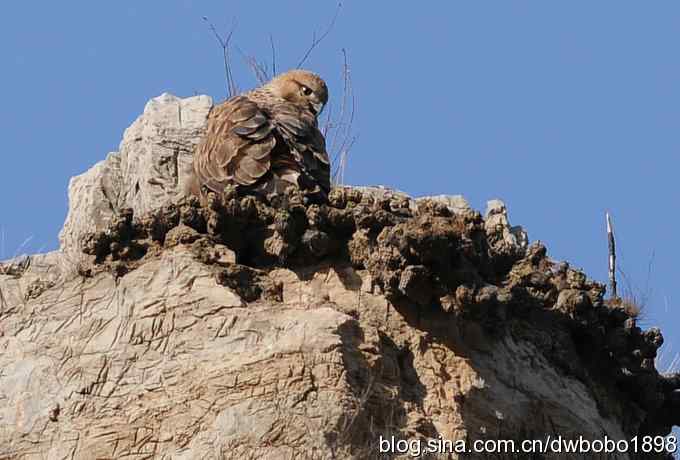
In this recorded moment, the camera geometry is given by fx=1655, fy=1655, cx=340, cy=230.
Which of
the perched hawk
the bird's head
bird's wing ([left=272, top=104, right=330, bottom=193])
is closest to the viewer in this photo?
the perched hawk

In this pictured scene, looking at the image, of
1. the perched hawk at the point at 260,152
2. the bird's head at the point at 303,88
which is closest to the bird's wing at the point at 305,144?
the perched hawk at the point at 260,152

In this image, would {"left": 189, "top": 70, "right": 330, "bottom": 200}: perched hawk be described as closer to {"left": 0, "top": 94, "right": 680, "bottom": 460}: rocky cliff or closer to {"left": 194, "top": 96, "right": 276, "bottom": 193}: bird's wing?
{"left": 194, "top": 96, "right": 276, "bottom": 193}: bird's wing

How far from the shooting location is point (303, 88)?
41.1 ft

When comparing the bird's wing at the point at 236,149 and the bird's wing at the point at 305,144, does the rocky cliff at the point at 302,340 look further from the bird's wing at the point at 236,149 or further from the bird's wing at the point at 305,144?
the bird's wing at the point at 305,144

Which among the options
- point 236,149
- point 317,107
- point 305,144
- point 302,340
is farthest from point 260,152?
point 317,107

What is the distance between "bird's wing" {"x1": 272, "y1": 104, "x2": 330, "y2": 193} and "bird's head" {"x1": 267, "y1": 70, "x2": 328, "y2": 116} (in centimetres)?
152

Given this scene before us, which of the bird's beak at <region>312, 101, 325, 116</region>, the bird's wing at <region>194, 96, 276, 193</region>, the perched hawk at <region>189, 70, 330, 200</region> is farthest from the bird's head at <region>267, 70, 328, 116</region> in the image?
the bird's wing at <region>194, 96, 276, 193</region>

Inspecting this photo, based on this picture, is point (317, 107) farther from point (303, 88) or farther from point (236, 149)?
point (236, 149)

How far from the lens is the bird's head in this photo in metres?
12.4

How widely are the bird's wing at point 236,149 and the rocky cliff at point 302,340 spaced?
285 millimetres

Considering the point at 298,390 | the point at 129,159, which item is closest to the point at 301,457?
the point at 298,390

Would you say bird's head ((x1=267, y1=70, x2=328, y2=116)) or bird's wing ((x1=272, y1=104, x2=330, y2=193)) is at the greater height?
bird's head ((x1=267, y1=70, x2=328, y2=116))

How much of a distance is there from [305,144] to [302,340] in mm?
1864

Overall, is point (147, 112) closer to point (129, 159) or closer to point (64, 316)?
point (129, 159)
